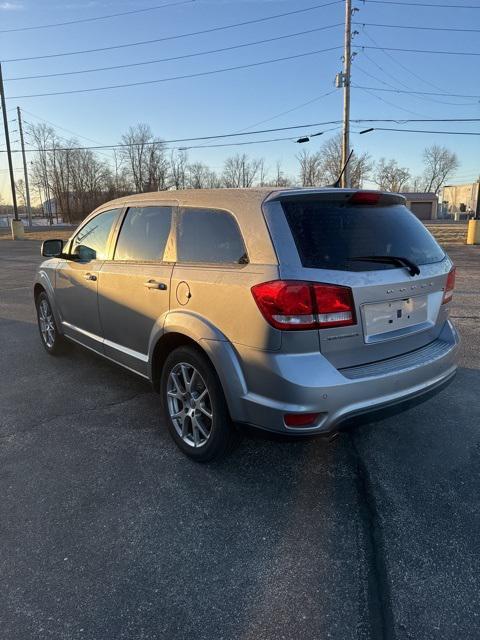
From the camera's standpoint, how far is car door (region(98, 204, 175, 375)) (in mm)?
3396

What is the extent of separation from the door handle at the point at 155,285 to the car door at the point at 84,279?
95 cm

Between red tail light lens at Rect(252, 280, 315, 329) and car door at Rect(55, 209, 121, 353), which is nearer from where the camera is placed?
red tail light lens at Rect(252, 280, 315, 329)

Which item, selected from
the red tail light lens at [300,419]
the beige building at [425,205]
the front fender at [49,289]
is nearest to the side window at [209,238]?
the red tail light lens at [300,419]

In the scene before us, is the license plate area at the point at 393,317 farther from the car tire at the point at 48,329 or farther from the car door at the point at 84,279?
the car tire at the point at 48,329

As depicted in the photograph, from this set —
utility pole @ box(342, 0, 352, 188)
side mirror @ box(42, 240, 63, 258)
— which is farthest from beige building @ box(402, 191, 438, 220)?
side mirror @ box(42, 240, 63, 258)

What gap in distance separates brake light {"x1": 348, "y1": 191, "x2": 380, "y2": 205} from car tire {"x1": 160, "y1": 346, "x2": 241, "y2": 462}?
53.0 inches

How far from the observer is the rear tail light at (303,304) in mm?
2453

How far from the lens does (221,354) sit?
2.75 metres

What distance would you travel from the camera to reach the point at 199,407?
3.10 metres

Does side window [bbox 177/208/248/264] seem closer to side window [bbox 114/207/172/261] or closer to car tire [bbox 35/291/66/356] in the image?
side window [bbox 114/207/172/261]

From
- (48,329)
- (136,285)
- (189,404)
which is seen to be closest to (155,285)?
(136,285)

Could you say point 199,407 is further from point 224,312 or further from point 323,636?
point 323,636

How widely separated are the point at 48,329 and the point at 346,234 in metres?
4.12

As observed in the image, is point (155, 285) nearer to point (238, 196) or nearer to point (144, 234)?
point (144, 234)
